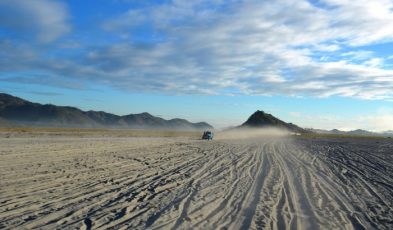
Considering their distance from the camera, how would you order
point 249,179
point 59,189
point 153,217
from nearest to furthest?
point 153,217, point 59,189, point 249,179

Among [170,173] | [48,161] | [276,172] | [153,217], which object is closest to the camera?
[153,217]

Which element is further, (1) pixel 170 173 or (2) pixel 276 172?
(2) pixel 276 172

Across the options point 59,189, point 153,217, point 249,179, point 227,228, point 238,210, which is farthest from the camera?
point 249,179

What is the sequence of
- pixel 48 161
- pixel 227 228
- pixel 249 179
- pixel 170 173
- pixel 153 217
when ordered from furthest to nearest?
pixel 48 161 < pixel 170 173 < pixel 249 179 < pixel 153 217 < pixel 227 228

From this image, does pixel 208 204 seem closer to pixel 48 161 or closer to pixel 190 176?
pixel 190 176

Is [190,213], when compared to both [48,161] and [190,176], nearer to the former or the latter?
[190,176]

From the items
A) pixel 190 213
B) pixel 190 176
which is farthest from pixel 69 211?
pixel 190 176

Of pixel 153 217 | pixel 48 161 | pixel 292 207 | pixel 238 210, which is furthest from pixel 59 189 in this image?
pixel 48 161

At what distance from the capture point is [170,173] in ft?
56.5

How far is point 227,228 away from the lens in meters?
8.55

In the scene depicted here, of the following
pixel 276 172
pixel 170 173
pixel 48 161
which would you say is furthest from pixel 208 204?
A: pixel 48 161

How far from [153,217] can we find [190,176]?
7.20 m

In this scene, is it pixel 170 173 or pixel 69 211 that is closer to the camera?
pixel 69 211

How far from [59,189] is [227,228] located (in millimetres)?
6027
